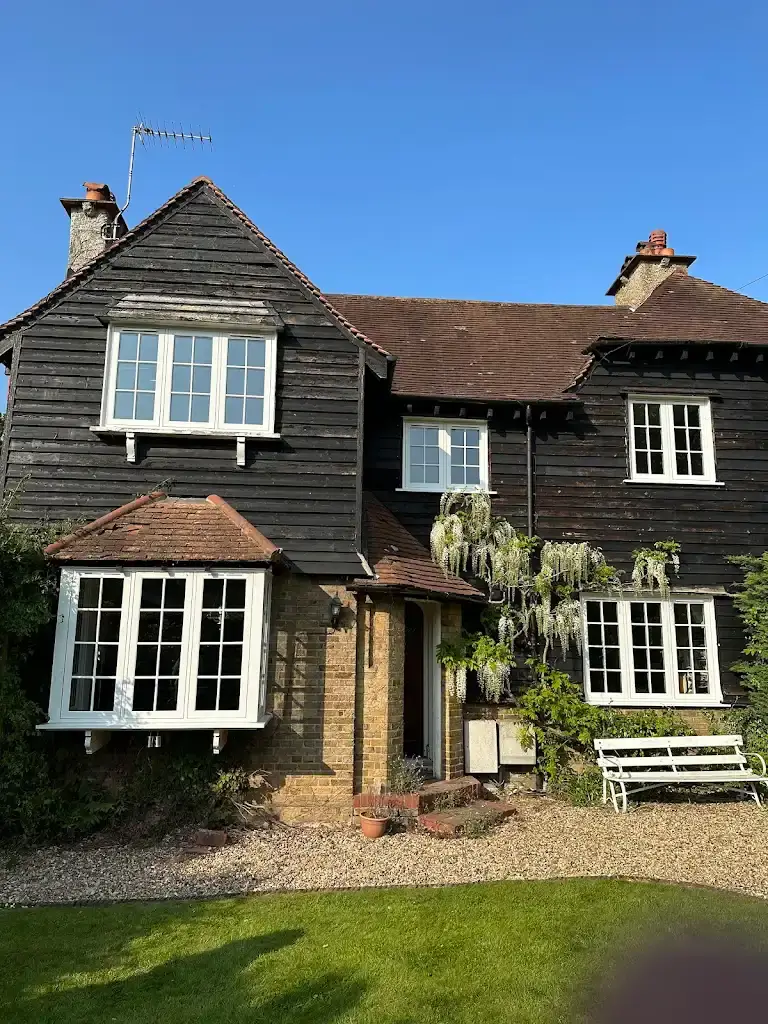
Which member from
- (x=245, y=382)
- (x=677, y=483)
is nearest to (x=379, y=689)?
(x=245, y=382)

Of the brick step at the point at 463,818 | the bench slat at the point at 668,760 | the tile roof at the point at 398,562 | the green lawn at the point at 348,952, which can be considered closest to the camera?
the green lawn at the point at 348,952

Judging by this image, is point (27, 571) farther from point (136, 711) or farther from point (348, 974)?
point (348, 974)

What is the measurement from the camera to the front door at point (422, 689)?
10.9 m

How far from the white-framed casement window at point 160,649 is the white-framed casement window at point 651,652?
19.7ft

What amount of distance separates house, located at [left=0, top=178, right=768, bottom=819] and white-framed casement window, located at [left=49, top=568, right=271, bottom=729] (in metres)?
0.03

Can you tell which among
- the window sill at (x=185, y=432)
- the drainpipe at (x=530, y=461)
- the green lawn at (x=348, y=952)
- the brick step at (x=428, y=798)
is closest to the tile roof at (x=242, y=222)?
the window sill at (x=185, y=432)

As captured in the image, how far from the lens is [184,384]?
1009 centimetres

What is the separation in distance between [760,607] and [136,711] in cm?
995

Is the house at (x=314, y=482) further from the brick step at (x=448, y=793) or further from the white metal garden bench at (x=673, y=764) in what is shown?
the white metal garden bench at (x=673, y=764)

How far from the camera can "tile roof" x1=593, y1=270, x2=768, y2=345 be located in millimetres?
12789

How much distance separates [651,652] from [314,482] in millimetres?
6627

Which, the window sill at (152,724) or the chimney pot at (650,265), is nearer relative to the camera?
the window sill at (152,724)

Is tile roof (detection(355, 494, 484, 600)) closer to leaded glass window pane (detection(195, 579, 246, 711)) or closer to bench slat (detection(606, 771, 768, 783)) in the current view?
leaded glass window pane (detection(195, 579, 246, 711))

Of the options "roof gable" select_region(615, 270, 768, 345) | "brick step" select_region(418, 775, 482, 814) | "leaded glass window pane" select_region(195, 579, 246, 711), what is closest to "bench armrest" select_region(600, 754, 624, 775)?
"brick step" select_region(418, 775, 482, 814)
